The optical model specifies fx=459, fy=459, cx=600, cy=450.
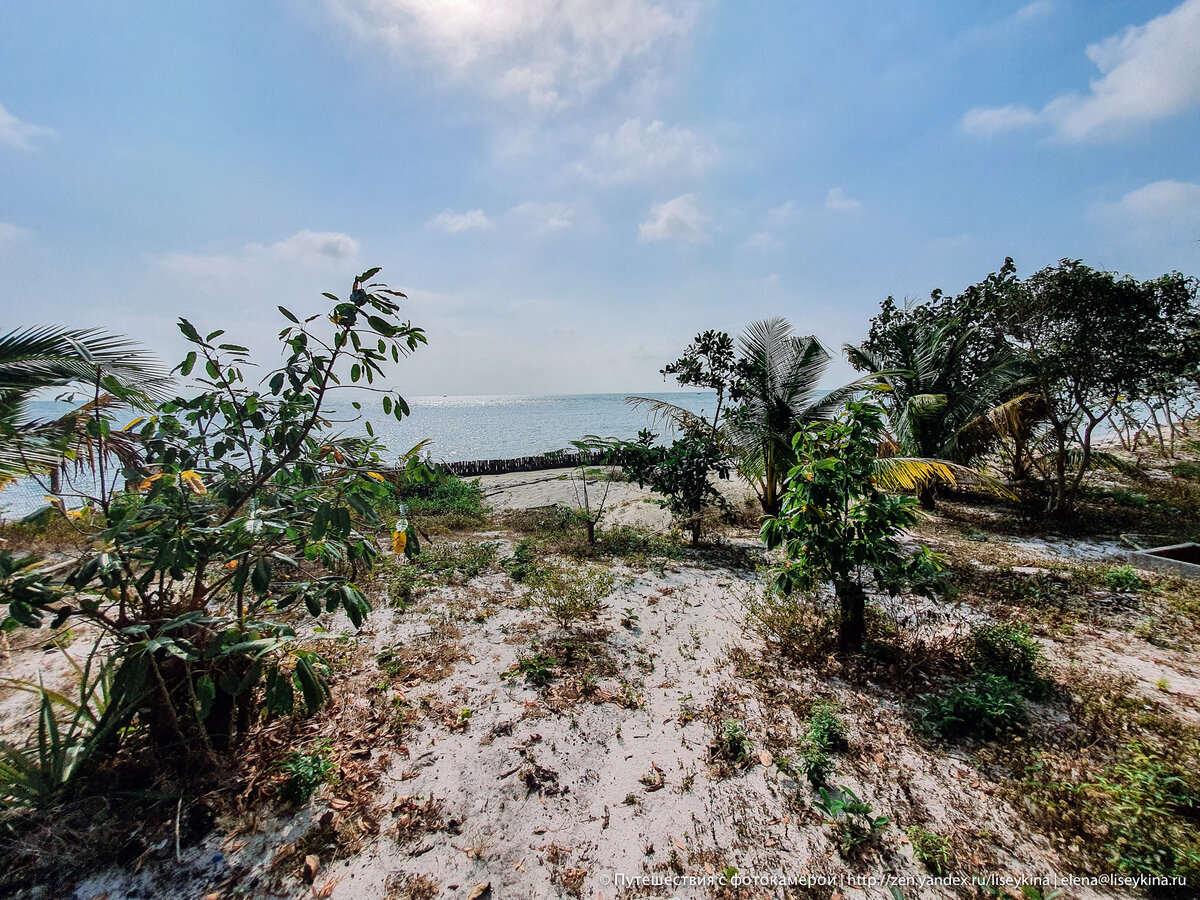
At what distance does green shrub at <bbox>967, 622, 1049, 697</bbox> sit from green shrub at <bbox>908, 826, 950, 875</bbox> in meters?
1.68

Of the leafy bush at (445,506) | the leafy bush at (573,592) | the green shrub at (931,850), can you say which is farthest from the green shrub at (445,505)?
the green shrub at (931,850)

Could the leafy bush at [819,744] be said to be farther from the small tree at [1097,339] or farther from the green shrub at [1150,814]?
the small tree at [1097,339]

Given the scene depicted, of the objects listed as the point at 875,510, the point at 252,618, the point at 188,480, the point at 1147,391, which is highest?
the point at 1147,391

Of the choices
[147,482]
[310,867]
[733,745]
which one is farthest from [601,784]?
[147,482]

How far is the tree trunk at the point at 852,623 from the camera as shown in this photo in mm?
3971

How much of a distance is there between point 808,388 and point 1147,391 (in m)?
5.12

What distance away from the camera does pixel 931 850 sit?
220 cm

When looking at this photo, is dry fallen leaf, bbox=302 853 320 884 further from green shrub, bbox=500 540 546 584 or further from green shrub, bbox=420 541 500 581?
green shrub, bbox=420 541 500 581

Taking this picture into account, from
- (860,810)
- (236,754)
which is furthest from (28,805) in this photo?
(860,810)

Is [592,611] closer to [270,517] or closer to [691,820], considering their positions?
[691,820]

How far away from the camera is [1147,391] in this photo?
297 inches

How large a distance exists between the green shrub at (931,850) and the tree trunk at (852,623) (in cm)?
182

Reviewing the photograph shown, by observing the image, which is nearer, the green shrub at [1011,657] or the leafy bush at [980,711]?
the leafy bush at [980,711]

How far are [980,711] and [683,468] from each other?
5.20 metres
